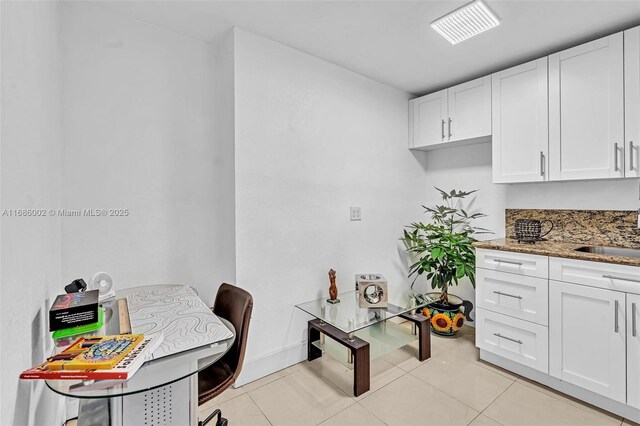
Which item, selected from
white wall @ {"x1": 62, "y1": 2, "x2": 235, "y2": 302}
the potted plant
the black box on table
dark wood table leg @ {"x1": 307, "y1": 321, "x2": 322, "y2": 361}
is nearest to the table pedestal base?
the black box on table

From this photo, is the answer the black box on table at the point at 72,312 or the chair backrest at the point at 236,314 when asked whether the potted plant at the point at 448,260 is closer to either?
the chair backrest at the point at 236,314

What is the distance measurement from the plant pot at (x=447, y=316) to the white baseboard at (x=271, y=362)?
4.11 ft

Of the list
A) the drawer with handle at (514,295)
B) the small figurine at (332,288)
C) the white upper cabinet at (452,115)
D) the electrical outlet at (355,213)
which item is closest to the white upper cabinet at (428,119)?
the white upper cabinet at (452,115)

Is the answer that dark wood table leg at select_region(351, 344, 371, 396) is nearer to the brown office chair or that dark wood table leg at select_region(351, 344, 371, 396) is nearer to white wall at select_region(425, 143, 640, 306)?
the brown office chair

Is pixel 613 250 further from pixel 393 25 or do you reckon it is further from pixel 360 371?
pixel 393 25

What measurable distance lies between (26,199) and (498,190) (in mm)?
3376

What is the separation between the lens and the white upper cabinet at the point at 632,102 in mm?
1935

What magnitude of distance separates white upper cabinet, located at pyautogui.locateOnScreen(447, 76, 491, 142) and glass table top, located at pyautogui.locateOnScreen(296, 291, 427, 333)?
163cm

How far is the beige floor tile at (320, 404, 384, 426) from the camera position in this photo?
1743mm

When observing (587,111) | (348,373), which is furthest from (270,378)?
(587,111)

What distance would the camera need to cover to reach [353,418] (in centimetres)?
179

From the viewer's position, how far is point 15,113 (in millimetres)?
968

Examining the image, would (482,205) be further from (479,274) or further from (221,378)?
(221,378)

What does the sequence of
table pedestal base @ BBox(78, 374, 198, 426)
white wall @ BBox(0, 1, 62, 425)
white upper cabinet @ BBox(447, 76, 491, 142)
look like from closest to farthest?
white wall @ BBox(0, 1, 62, 425) → table pedestal base @ BBox(78, 374, 198, 426) → white upper cabinet @ BBox(447, 76, 491, 142)
